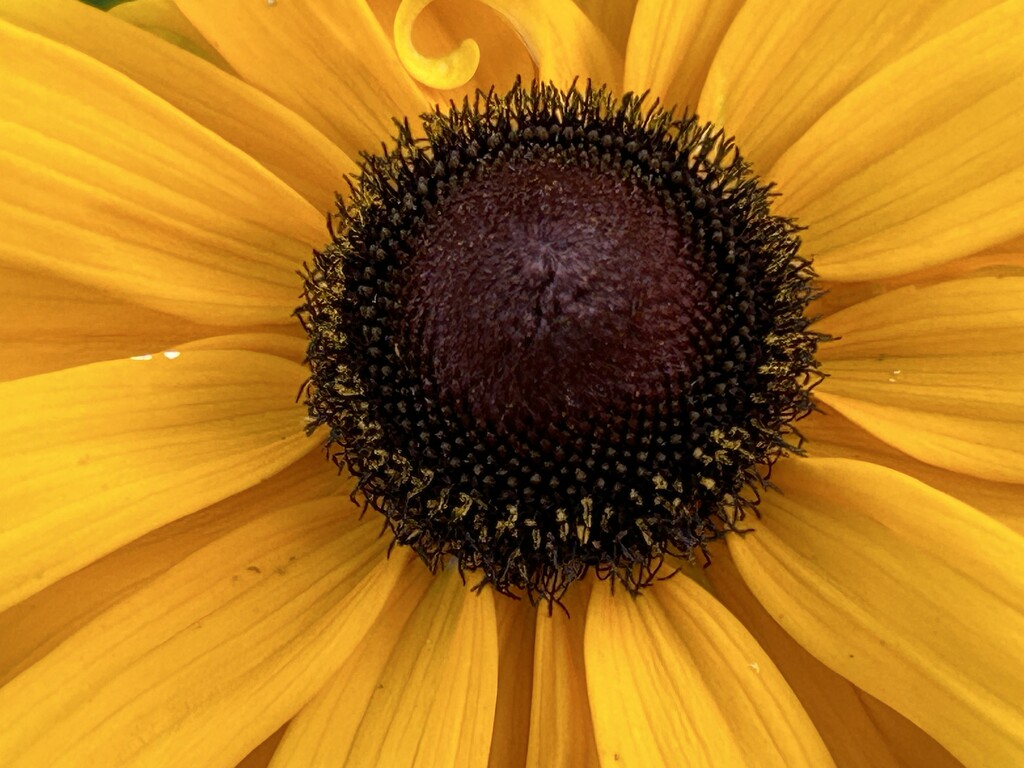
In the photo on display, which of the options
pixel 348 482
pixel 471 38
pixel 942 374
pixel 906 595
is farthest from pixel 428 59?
pixel 906 595

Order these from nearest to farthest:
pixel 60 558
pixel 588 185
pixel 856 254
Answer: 1. pixel 60 558
2. pixel 588 185
3. pixel 856 254

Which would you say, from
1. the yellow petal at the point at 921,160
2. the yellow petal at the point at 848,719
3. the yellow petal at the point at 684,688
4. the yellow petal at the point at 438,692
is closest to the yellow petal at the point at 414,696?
the yellow petal at the point at 438,692

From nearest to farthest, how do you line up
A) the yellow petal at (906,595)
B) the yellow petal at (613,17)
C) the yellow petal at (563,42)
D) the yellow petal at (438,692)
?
the yellow petal at (906,595) < the yellow petal at (438,692) < the yellow petal at (563,42) < the yellow petal at (613,17)

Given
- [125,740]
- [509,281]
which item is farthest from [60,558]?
A: [509,281]

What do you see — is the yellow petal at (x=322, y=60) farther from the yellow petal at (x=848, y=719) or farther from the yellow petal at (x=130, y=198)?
the yellow petal at (x=848, y=719)

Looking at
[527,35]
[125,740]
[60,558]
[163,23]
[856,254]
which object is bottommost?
[125,740]

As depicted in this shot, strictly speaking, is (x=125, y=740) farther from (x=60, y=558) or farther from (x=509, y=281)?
(x=509, y=281)
